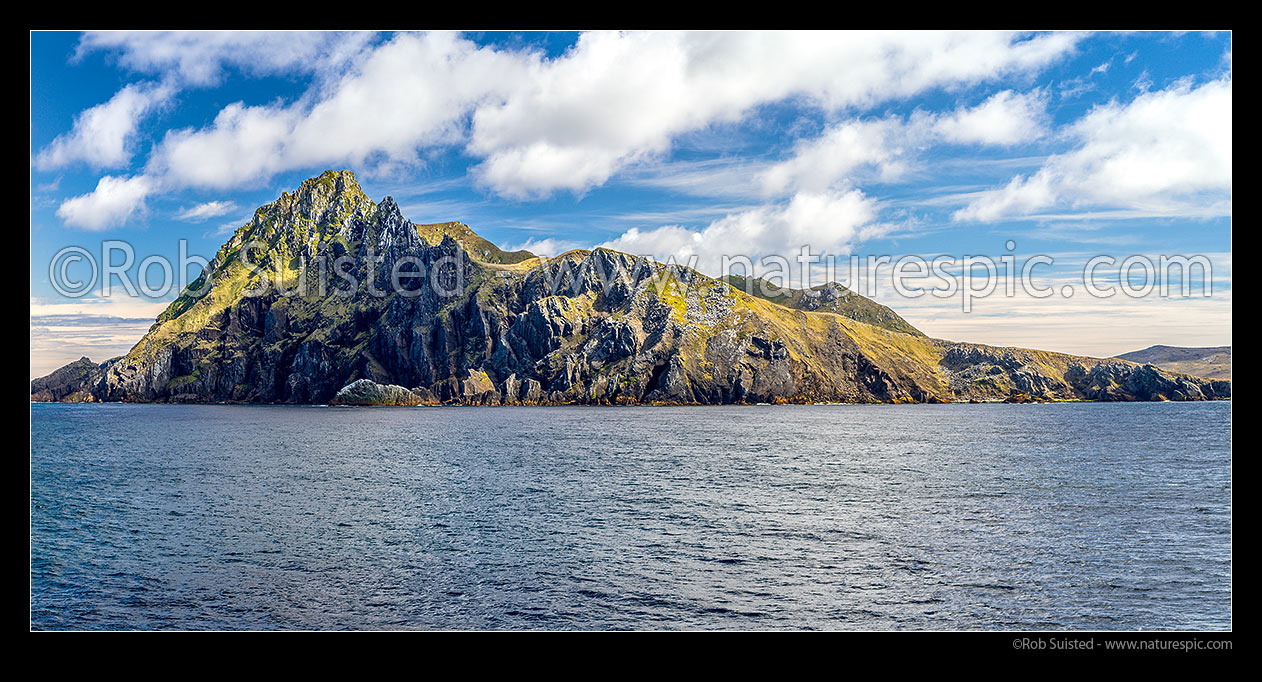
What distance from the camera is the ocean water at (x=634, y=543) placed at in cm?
3366

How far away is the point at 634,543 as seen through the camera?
46469mm

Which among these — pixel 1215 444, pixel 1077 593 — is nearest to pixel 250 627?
pixel 1077 593

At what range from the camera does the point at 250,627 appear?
32125mm

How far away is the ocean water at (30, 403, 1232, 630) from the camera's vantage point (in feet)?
110
